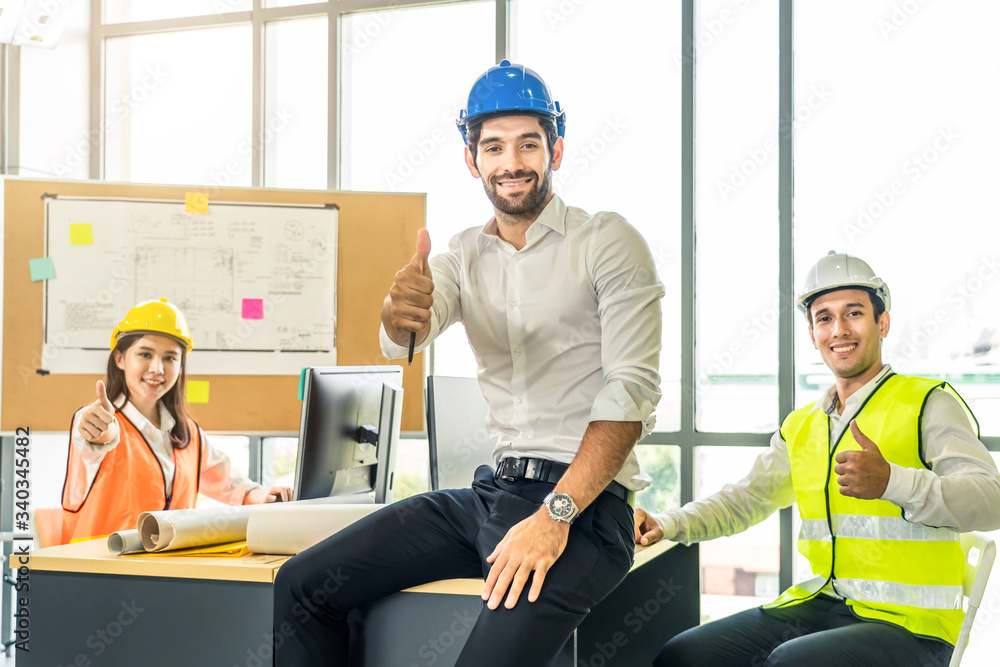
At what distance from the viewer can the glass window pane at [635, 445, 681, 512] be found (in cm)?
361

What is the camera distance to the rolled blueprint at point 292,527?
1719 millimetres

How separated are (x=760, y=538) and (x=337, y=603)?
2.52m

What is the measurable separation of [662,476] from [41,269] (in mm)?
2979

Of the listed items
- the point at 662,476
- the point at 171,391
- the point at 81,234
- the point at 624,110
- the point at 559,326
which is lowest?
the point at 662,476

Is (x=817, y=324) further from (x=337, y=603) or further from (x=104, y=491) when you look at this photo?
(x=104, y=491)

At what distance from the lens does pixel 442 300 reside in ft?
5.92

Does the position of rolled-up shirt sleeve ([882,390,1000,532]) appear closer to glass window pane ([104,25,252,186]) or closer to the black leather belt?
the black leather belt

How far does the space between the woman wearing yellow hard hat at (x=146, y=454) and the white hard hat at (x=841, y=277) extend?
5.86 feet

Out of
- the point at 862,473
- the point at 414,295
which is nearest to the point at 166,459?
the point at 414,295

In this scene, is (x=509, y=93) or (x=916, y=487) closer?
(x=509, y=93)

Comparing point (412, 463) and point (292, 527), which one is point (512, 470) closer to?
point (292, 527)

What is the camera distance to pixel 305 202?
372 cm

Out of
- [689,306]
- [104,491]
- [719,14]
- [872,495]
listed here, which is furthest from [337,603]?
[719,14]

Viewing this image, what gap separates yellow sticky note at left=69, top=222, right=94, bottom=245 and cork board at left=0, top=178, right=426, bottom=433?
0.13 metres
